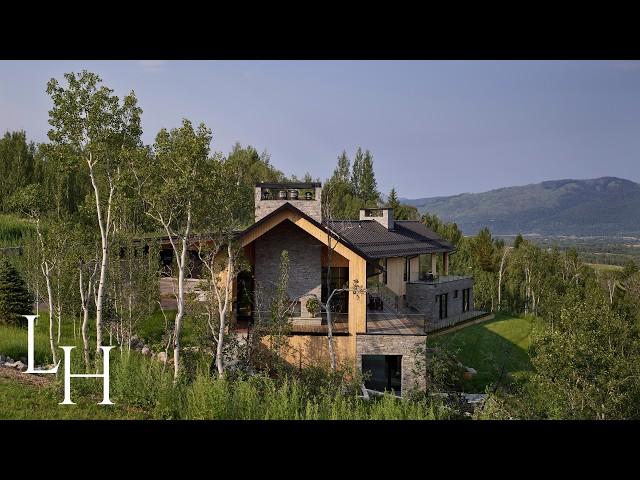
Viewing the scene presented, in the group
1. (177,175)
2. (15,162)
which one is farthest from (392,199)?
(177,175)

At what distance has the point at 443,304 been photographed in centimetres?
1819

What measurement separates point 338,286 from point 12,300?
6.90 metres

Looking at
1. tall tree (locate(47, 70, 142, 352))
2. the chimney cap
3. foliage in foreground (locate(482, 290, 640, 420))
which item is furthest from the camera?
the chimney cap

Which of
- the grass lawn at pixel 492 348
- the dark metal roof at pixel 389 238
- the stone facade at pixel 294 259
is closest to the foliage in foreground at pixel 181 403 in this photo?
A: the stone facade at pixel 294 259

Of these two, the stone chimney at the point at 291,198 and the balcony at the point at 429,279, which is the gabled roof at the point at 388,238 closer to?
the stone chimney at the point at 291,198

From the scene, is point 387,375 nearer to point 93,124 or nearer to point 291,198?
point 291,198

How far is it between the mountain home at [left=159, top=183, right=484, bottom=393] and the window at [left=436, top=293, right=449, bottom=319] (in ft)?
0.33

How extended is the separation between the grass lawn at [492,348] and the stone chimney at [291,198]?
16.4 feet

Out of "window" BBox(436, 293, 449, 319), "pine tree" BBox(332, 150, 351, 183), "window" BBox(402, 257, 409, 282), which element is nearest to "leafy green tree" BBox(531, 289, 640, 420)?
"window" BBox(402, 257, 409, 282)

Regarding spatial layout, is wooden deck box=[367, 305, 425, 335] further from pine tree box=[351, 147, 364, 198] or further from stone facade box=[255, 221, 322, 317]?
pine tree box=[351, 147, 364, 198]

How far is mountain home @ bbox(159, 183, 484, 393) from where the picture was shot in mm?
11430
